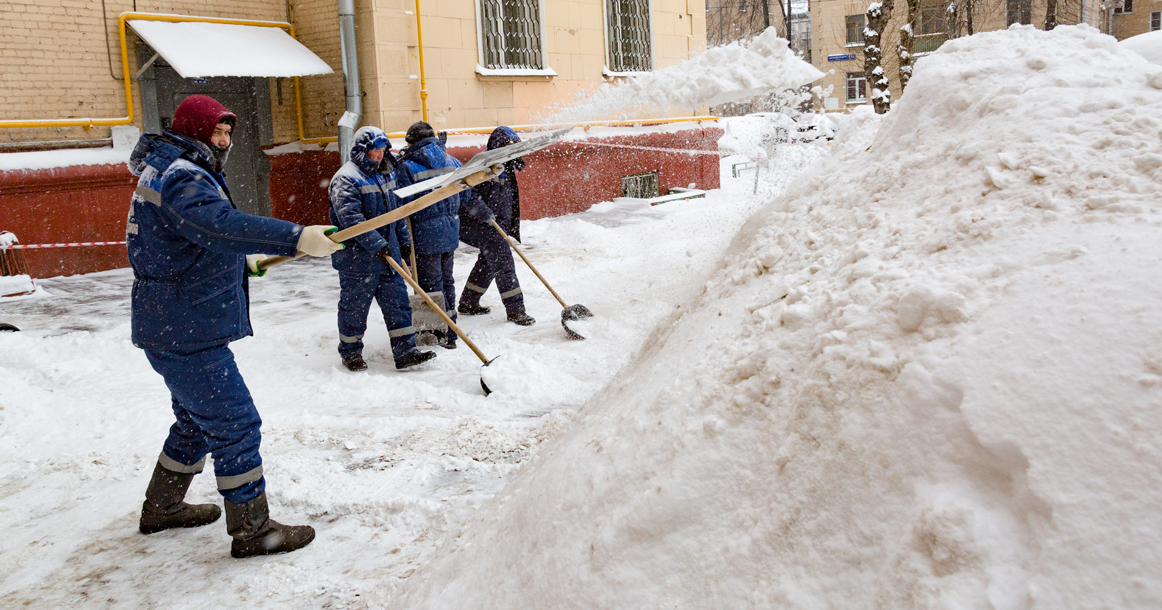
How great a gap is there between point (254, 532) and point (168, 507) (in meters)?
0.49

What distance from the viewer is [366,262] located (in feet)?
17.5

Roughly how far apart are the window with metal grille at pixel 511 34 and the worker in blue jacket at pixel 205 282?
28.5ft

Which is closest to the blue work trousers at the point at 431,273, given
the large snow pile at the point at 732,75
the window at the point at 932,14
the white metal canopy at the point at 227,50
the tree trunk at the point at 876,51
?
the large snow pile at the point at 732,75

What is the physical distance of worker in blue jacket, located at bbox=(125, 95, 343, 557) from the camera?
2.73 metres

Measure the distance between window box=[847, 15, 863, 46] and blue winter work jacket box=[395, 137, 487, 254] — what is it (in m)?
31.4

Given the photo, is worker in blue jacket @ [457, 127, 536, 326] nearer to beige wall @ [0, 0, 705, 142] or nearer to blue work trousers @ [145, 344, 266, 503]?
blue work trousers @ [145, 344, 266, 503]

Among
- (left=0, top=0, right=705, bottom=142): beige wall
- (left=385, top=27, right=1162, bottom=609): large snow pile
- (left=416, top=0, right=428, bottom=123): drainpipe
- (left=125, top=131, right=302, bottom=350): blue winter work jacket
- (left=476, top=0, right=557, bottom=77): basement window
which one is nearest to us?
(left=385, top=27, right=1162, bottom=609): large snow pile

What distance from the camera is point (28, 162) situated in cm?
808

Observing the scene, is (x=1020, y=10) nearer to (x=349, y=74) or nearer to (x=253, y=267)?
(x=349, y=74)

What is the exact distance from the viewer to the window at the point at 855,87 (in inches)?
1366

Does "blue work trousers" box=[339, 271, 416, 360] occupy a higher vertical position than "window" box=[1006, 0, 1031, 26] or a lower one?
lower

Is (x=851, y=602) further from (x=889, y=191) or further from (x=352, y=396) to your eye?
(x=352, y=396)

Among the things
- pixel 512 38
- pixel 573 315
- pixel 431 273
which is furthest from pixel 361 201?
pixel 512 38

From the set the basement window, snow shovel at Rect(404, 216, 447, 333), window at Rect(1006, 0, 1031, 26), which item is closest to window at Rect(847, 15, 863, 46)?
window at Rect(1006, 0, 1031, 26)
